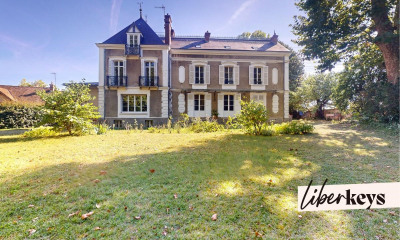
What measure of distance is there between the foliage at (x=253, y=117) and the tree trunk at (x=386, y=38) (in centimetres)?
721

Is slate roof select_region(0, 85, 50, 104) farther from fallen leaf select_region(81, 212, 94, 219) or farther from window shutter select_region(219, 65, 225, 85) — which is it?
fallen leaf select_region(81, 212, 94, 219)

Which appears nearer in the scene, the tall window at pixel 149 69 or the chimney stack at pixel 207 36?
the tall window at pixel 149 69

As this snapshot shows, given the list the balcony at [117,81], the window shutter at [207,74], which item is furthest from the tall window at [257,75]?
Answer: the balcony at [117,81]

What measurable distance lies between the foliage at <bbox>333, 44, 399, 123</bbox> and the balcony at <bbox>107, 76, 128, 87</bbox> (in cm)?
1629

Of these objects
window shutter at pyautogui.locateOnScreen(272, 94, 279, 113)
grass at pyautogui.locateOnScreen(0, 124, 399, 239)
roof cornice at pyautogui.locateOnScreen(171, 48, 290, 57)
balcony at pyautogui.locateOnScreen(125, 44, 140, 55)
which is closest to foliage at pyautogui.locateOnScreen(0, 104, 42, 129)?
balcony at pyautogui.locateOnScreen(125, 44, 140, 55)

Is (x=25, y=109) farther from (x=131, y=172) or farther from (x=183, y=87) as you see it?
(x=131, y=172)

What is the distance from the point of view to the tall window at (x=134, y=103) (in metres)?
14.1

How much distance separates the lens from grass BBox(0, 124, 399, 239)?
5.49 feet

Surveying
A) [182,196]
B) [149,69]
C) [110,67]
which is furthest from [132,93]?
[182,196]

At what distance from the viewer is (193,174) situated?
303cm

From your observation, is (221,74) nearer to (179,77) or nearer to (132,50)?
(179,77)

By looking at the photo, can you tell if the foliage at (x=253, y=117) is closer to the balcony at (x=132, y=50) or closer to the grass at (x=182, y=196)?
the grass at (x=182, y=196)

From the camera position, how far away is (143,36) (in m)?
14.4

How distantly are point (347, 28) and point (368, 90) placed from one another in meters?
3.86
